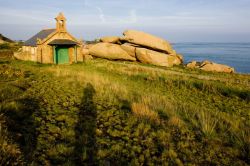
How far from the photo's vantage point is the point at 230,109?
980 cm

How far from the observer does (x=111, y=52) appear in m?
31.7

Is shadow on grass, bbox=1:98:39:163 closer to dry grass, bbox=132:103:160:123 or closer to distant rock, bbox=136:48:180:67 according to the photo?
dry grass, bbox=132:103:160:123

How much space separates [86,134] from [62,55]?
71.7 feet

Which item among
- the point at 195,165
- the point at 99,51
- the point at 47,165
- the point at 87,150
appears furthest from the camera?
the point at 99,51

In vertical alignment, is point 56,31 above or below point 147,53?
above

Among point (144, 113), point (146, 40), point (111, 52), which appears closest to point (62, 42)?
point (111, 52)

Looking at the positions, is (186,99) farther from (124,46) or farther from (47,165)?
(124,46)

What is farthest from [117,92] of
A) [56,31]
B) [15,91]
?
[56,31]

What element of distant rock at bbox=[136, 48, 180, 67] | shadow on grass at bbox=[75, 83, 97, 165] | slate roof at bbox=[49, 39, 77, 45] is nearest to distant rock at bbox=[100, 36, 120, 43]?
distant rock at bbox=[136, 48, 180, 67]

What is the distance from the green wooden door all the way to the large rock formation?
263 inches

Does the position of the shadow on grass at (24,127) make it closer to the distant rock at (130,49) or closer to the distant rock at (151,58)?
the distant rock at (151,58)

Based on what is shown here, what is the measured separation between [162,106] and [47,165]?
560cm

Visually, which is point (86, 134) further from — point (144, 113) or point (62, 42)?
point (62, 42)

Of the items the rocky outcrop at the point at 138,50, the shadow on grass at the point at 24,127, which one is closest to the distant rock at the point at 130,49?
the rocky outcrop at the point at 138,50
